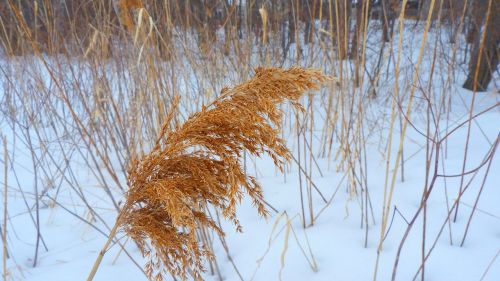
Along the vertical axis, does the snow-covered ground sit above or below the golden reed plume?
below

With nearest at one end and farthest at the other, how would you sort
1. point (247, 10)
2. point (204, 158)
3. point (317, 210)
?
point (204, 158), point (317, 210), point (247, 10)

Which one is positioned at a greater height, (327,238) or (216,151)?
(216,151)

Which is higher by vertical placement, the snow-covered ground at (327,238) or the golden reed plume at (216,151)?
the golden reed plume at (216,151)

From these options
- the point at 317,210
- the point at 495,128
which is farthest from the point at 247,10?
the point at 495,128

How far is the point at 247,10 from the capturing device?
208cm

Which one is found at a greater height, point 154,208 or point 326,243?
point 154,208

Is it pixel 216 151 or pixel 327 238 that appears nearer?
pixel 216 151

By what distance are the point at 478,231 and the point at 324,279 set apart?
62cm

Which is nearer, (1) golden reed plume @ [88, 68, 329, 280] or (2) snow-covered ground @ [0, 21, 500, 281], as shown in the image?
(1) golden reed plume @ [88, 68, 329, 280]

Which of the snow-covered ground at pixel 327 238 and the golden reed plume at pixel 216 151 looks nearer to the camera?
the golden reed plume at pixel 216 151

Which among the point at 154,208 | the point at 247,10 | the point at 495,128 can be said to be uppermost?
the point at 247,10

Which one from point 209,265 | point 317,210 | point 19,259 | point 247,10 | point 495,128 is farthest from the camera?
point 495,128

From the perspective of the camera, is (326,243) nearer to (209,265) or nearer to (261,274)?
(261,274)

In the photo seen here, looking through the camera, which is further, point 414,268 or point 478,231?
point 478,231
